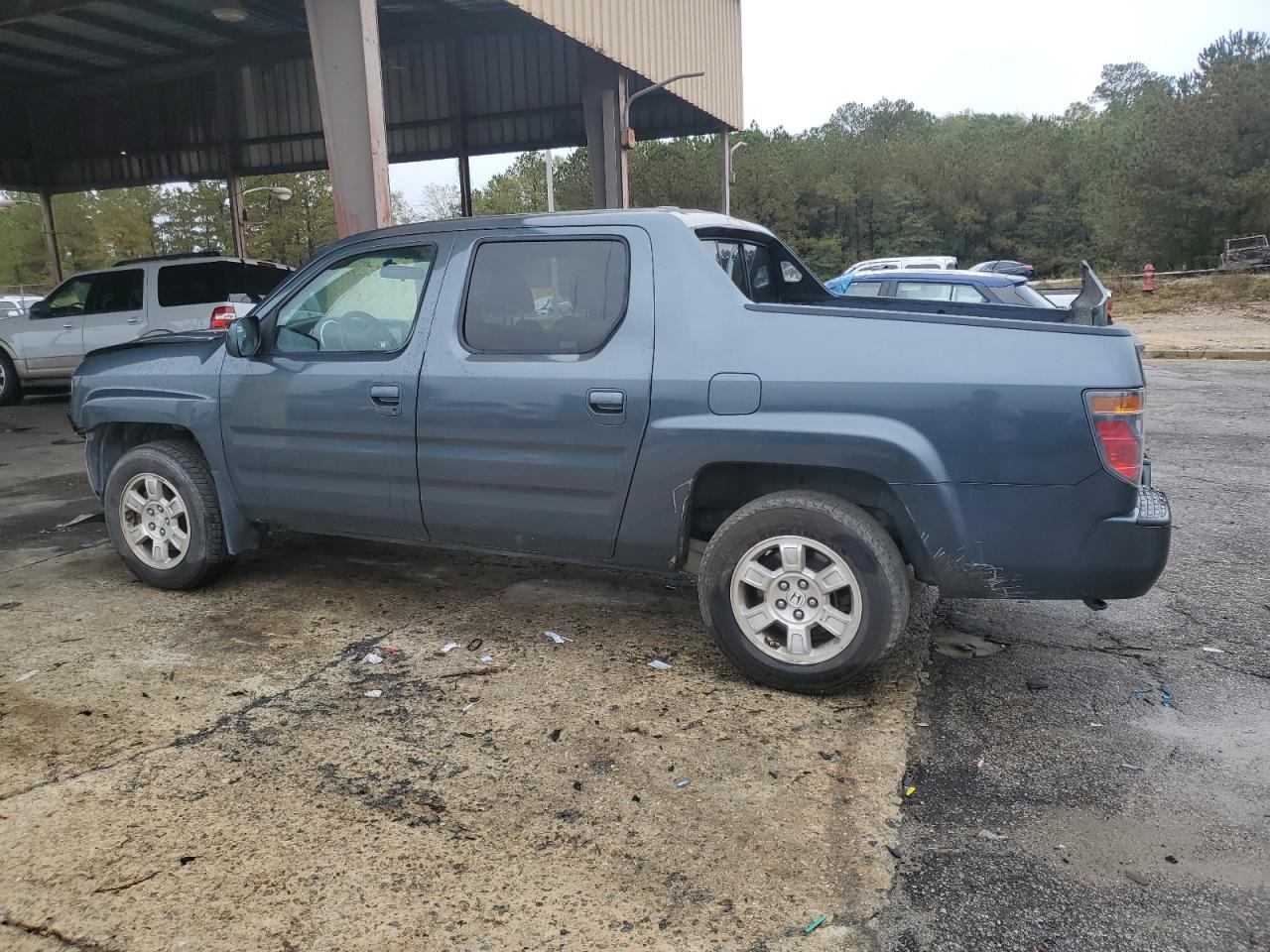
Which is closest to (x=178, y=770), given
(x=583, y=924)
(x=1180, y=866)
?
(x=583, y=924)

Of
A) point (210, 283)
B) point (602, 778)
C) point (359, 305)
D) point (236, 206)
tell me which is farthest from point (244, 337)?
point (236, 206)

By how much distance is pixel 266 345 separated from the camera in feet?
15.5

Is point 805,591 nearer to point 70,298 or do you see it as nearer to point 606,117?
point 606,117

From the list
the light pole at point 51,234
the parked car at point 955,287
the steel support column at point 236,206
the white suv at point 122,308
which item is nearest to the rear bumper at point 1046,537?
the parked car at point 955,287

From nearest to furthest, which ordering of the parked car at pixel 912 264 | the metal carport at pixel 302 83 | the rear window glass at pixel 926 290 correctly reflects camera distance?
the rear window glass at pixel 926 290
the metal carport at pixel 302 83
the parked car at pixel 912 264

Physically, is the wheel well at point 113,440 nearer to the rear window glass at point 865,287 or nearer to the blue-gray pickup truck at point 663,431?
the blue-gray pickup truck at point 663,431

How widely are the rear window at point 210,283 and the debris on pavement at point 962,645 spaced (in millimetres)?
10182

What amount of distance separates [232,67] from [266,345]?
18.6 metres

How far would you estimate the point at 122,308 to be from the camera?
1274 cm

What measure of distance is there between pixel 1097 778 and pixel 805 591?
1151 mm

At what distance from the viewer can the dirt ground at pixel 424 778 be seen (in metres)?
2.45

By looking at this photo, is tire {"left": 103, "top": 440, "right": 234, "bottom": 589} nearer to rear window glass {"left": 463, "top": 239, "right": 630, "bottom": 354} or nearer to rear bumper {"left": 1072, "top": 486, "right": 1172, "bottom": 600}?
rear window glass {"left": 463, "top": 239, "right": 630, "bottom": 354}

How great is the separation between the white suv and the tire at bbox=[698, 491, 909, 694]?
9312 millimetres

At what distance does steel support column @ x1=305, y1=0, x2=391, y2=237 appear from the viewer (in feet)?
27.0
